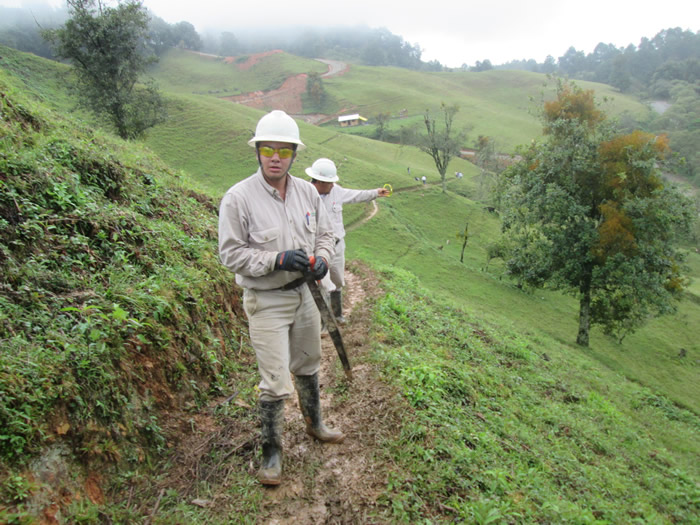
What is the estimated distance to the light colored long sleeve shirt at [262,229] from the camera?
3.19 meters

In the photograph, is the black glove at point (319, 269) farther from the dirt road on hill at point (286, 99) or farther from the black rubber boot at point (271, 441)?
the dirt road on hill at point (286, 99)

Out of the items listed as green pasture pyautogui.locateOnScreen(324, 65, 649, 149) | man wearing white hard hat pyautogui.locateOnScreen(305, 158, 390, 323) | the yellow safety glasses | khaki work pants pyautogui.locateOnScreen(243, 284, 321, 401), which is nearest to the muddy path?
khaki work pants pyautogui.locateOnScreen(243, 284, 321, 401)

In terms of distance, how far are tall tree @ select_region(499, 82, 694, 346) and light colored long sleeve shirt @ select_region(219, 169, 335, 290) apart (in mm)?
17088

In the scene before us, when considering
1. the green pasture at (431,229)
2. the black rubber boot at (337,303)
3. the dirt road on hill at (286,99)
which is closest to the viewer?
the black rubber boot at (337,303)

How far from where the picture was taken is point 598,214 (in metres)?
18.4

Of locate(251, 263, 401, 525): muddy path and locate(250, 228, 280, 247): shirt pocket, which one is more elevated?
locate(250, 228, 280, 247): shirt pocket

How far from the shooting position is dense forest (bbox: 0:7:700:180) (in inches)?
2793

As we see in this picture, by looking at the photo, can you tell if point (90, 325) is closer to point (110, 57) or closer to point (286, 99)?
point (110, 57)

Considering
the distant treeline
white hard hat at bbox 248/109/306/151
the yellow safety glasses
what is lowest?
the yellow safety glasses

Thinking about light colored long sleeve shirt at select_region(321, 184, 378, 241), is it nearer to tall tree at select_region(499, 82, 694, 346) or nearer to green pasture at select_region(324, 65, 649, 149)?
tall tree at select_region(499, 82, 694, 346)

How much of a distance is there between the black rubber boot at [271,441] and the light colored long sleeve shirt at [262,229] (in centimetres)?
108

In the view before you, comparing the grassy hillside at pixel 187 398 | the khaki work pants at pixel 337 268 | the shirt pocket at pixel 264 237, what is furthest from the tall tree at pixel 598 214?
the shirt pocket at pixel 264 237

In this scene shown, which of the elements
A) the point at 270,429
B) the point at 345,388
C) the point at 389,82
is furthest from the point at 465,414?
the point at 389,82

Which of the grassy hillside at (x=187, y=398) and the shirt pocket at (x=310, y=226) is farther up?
the shirt pocket at (x=310, y=226)
